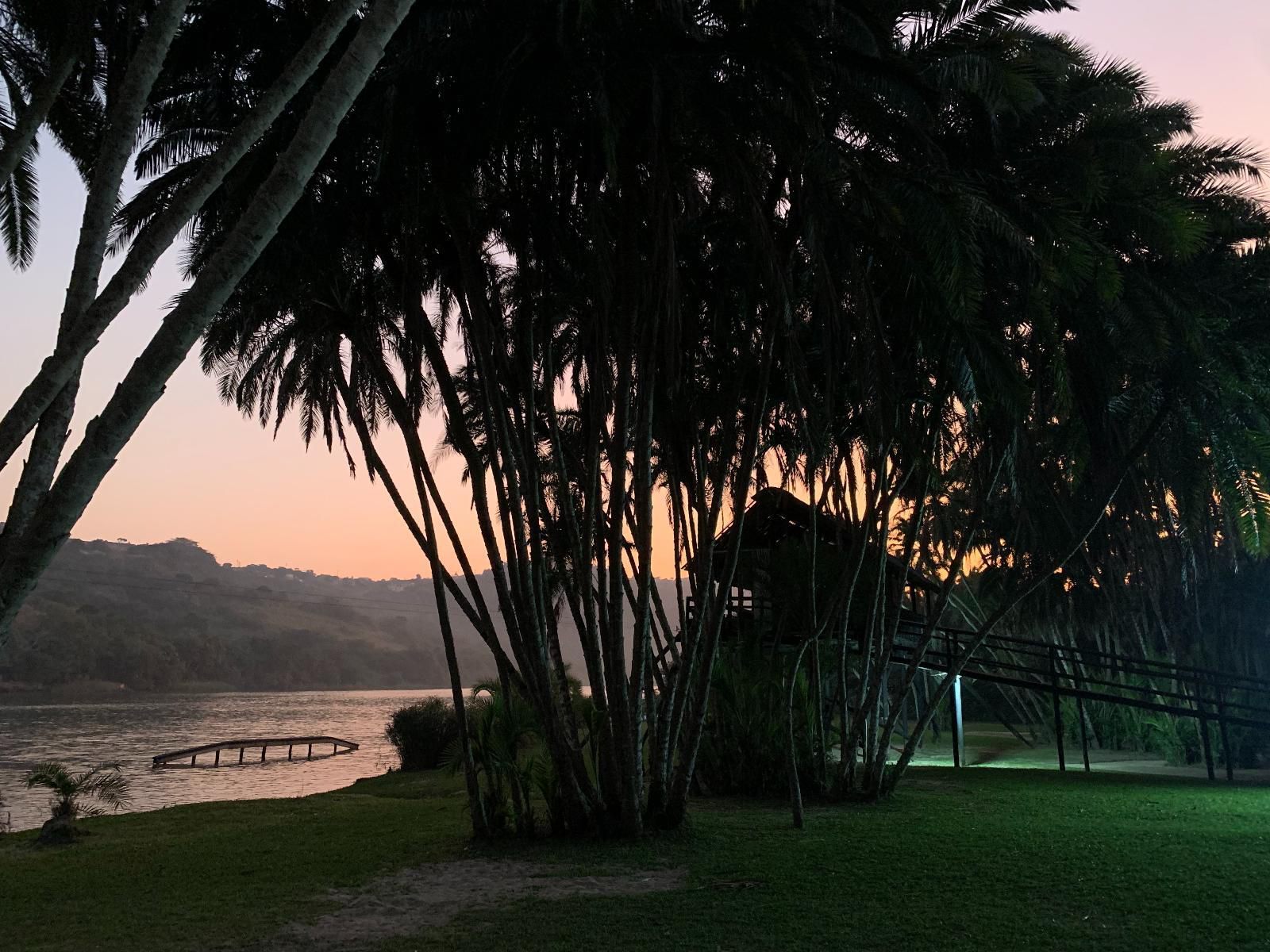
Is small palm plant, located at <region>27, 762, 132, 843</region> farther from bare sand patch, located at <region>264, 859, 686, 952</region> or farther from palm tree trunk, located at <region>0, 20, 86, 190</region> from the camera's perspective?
palm tree trunk, located at <region>0, 20, 86, 190</region>

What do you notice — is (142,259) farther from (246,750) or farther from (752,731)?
(246,750)

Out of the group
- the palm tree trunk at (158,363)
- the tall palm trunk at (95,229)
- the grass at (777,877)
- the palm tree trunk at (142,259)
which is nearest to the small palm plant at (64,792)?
the grass at (777,877)

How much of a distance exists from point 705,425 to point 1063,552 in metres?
5.38

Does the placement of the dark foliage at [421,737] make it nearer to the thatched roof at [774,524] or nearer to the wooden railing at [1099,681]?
the wooden railing at [1099,681]

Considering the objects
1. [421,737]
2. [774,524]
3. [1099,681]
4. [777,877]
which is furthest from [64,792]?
[1099,681]

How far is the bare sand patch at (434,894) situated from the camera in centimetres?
658

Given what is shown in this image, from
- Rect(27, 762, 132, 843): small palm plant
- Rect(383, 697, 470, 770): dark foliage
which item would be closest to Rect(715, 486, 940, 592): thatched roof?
Rect(383, 697, 470, 770): dark foliage

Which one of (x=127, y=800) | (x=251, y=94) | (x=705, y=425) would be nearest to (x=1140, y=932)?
(x=705, y=425)

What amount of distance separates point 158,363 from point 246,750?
49.8 metres

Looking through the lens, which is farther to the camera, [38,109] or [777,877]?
[777,877]

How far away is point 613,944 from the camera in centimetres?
609

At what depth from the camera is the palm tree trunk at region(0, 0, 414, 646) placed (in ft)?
12.5

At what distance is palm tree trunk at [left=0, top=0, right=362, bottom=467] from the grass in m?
3.90

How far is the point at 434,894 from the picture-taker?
308 inches
